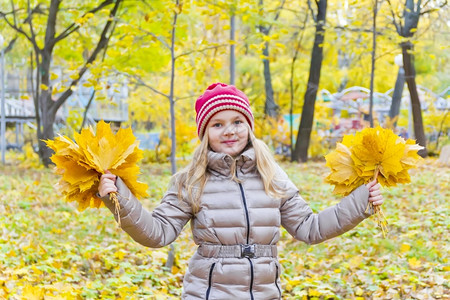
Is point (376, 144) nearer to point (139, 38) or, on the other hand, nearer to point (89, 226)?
point (139, 38)

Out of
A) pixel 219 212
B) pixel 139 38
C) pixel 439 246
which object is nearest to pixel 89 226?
pixel 139 38

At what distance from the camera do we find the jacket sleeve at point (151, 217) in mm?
2309

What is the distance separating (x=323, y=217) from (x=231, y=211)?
456 millimetres

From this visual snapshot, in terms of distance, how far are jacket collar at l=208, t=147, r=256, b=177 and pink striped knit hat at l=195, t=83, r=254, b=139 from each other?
0.64 ft

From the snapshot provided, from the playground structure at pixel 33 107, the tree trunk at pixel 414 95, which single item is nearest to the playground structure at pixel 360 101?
the tree trunk at pixel 414 95

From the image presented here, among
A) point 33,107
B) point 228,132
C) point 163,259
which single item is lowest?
point 163,259

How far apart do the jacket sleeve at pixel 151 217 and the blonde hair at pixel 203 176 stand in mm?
51

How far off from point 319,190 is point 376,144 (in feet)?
23.7

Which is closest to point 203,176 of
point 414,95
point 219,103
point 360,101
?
point 219,103

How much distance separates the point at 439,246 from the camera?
549cm

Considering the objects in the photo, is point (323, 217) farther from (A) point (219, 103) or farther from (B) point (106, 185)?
(B) point (106, 185)

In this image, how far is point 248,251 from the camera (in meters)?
2.44

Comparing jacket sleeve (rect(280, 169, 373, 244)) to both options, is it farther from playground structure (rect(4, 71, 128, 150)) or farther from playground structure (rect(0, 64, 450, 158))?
playground structure (rect(4, 71, 128, 150))

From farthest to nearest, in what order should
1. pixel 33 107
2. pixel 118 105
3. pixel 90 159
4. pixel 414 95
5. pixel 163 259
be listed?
1. pixel 33 107
2. pixel 118 105
3. pixel 414 95
4. pixel 163 259
5. pixel 90 159
